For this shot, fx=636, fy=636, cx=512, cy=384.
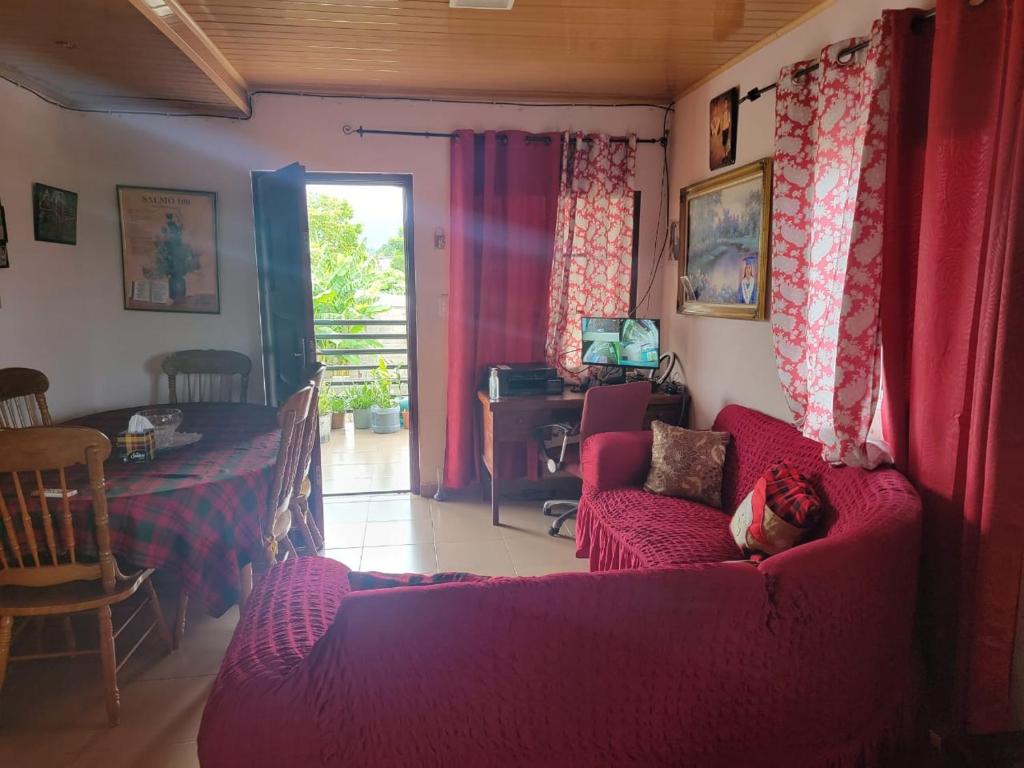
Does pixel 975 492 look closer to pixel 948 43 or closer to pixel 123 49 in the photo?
pixel 948 43

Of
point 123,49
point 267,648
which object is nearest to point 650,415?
point 267,648

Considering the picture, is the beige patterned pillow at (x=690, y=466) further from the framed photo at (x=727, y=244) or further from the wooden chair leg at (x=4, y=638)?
the wooden chair leg at (x=4, y=638)

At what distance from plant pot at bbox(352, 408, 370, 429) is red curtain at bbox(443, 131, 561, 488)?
2.21m

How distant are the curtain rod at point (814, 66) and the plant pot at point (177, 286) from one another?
314 centimetres

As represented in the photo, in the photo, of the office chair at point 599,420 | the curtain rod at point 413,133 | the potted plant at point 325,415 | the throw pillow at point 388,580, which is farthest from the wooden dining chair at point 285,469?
the potted plant at point 325,415

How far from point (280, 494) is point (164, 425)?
62 centimetres

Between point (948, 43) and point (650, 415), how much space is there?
225cm

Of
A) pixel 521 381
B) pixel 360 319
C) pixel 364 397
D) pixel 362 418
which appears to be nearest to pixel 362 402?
pixel 364 397

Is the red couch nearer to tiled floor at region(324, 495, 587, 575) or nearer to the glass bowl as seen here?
the glass bowl

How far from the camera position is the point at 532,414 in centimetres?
351

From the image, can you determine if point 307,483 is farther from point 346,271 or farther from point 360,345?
point 346,271

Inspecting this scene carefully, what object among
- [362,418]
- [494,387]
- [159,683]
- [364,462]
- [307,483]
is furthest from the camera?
[362,418]

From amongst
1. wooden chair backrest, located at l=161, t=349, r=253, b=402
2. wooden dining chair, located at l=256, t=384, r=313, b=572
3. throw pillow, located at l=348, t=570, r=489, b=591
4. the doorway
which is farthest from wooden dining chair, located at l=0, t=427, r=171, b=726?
the doorway

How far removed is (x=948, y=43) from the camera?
168cm
